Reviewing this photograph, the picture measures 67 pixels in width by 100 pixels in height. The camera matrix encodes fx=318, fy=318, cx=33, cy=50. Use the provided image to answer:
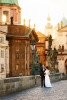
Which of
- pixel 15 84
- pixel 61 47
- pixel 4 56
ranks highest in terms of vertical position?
pixel 61 47

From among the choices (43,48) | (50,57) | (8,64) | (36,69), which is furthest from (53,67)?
(36,69)

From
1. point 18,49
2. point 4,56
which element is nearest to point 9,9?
point 18,49

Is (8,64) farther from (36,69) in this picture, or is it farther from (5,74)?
(36,69)

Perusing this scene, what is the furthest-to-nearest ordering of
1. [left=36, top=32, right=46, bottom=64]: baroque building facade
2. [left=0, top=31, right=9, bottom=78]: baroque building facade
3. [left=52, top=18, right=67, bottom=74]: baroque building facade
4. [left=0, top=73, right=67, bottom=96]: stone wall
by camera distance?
[left=52, top=18, right=67, bottom=74]: baroque building facade, [left=36, top=32, right=46, bottom=64]: baroque building facade, [left=0, top=31, right=9, bottom=78]: baroque building facade, [left=0, top=73, right=67, bottom=96]: stone wall

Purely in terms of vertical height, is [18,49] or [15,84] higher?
[18,49]

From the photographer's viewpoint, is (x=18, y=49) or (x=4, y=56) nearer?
(x=4, y=56)

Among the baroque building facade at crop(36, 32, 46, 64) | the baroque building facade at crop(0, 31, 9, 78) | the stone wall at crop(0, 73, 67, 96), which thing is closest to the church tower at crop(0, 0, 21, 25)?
the baroque building facade at crop(36, 32, 46, 64)

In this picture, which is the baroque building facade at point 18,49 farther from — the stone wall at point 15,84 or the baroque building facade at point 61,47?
the stone wall at point 15,84

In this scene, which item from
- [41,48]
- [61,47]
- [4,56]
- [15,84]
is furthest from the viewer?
[61,47]

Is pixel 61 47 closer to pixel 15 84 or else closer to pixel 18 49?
pixel 18 49

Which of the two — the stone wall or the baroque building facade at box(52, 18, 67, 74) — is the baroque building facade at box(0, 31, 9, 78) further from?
the stone wall

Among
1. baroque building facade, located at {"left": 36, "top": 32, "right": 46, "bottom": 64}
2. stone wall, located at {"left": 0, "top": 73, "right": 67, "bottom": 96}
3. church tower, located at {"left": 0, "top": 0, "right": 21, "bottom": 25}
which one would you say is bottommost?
stone wall, located at {"left": 0, "top": 73, "right": 67, "bottom": 96}

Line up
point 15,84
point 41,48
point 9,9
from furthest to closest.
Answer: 1. point 41,48
2. point 9,9
3. point 15,84

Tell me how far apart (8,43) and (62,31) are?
998 inches
